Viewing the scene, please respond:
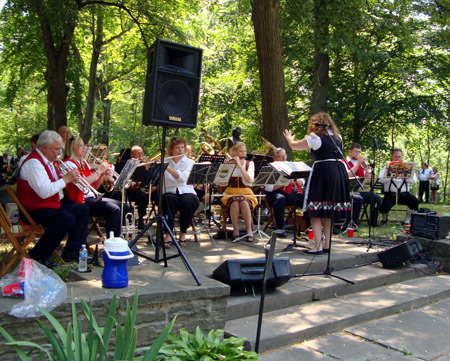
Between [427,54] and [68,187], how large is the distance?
50.0 ft

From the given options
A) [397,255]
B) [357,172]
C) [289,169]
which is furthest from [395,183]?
[289,169]

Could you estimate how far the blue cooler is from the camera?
12.6 feet

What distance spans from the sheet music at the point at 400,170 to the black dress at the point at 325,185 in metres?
3.45

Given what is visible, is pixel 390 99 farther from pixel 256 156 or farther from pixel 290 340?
pixel 290 340

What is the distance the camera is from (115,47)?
74.6 ft

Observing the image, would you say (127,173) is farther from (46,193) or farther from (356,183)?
(356,183)

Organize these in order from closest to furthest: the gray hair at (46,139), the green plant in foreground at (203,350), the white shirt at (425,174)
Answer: the green plant in foreground at (203,350)
the gray hair at (46,139)
the white shirt at (425,174)

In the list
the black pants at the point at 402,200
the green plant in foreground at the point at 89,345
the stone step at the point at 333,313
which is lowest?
the stone step at the point at 333,313

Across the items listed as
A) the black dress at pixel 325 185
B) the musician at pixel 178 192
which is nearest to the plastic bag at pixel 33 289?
the musician at pixel 178 192

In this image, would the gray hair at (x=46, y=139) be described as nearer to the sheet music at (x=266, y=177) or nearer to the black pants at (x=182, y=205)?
the black pants at (x=182, y=205)

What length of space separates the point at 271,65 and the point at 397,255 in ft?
16.5

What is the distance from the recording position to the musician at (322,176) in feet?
20.6

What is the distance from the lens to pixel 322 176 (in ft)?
21.0

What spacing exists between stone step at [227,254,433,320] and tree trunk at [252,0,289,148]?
3966 millimetres
